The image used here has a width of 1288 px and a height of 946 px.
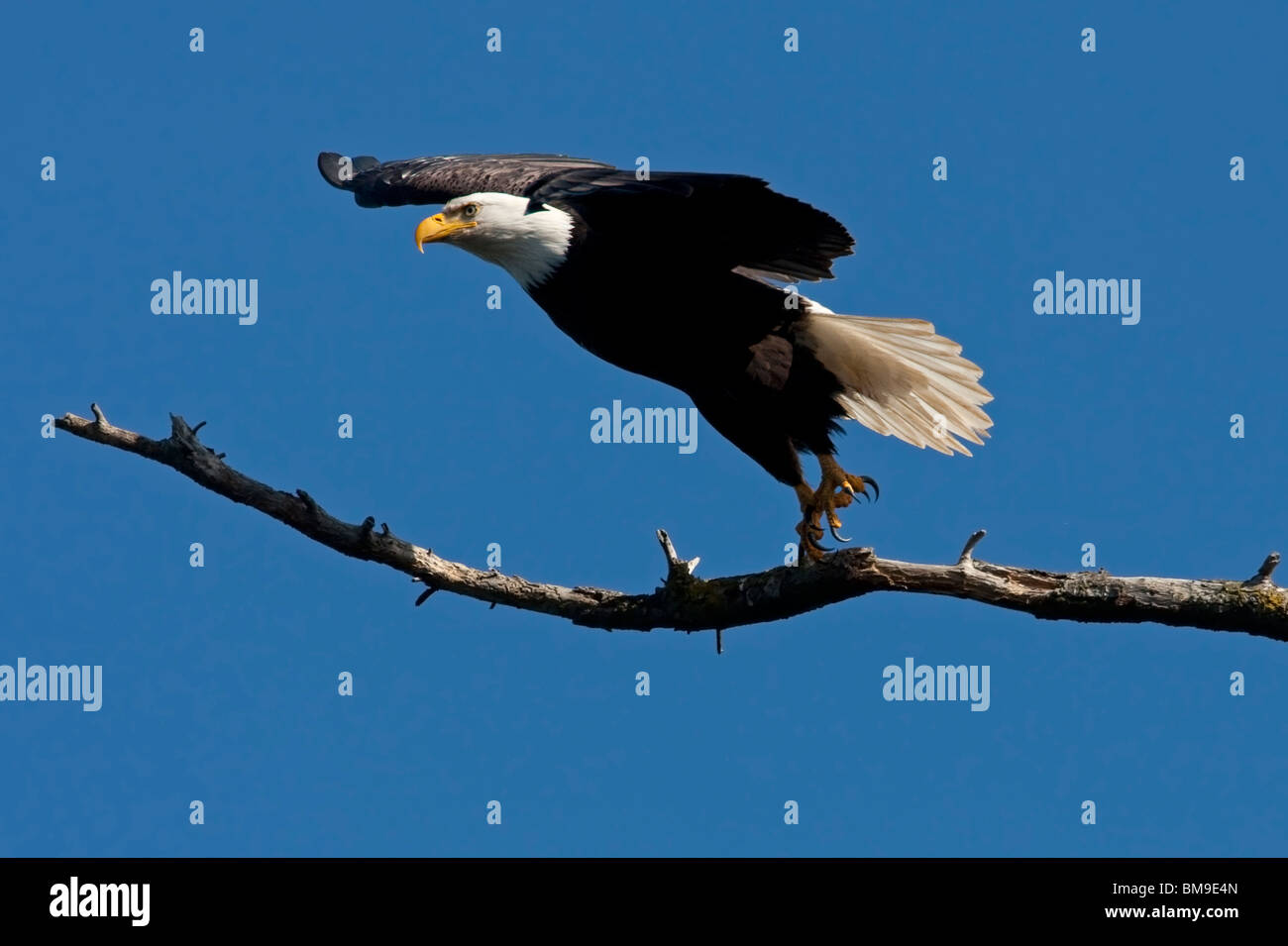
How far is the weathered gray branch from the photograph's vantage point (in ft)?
19.3

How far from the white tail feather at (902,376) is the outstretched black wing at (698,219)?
33 cm

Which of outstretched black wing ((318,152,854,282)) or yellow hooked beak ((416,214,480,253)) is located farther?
yellow hooked beak ((416,214,480,253))

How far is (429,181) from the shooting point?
8328 millimetres

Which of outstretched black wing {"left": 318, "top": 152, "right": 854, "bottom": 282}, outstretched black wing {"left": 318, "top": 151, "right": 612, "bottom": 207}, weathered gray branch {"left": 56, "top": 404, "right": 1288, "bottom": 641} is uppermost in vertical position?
outstretched black wing {"left": 318, "top": 151, "right": 612, "bottom": 207}

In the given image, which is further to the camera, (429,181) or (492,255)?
(429,181)

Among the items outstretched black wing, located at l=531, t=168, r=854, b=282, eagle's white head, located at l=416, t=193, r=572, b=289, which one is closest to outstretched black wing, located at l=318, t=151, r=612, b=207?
eagle's white head, located at l=416, t=193, r=572, b=289

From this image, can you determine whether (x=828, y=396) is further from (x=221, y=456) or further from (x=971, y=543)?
(x=221, y=456)

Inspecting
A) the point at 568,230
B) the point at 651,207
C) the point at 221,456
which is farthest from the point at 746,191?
the point at 221,456

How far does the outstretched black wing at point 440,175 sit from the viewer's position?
8.03 meters

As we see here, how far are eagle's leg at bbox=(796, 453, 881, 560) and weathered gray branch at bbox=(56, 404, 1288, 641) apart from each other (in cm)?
115

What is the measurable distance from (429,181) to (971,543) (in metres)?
4.08

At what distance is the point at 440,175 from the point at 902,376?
291cm

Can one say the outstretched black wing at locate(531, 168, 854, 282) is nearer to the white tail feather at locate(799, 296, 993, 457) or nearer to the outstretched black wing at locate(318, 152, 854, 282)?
the outstretched black wing at locate(318, 152, 854, 282)

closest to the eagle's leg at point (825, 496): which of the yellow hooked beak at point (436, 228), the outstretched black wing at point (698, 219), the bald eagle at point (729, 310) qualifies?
the bald eagle at point (729, 310)
